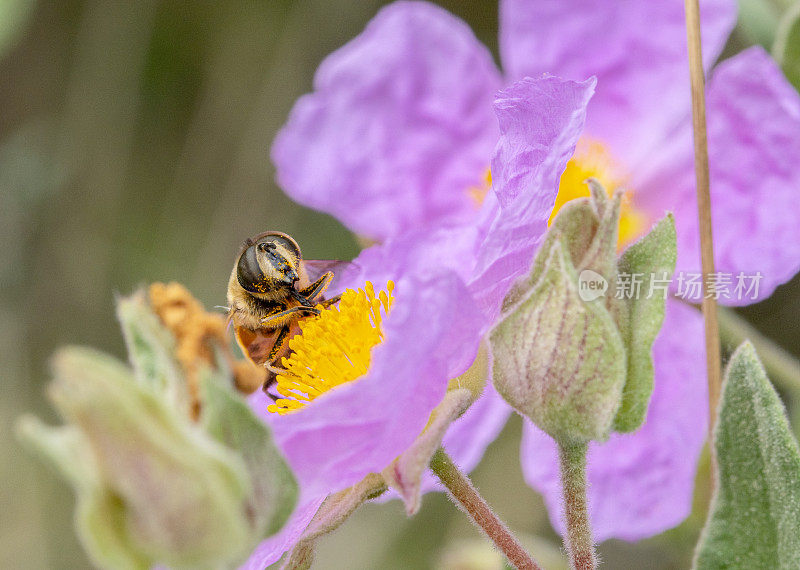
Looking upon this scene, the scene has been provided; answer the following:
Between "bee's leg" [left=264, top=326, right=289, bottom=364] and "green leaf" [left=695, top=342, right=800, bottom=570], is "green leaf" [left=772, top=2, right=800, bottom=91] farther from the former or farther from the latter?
"bee's leg" [left=264, top=326, right=289, bottom=364]

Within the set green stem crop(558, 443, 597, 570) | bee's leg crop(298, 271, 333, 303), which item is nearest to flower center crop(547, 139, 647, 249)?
bee's leg crop(298, 271, 333, 303)

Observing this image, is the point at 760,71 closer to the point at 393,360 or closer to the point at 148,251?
the point at 393,360

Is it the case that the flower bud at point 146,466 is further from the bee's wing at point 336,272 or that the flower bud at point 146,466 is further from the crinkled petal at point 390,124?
the crinkled petal at point 390,124

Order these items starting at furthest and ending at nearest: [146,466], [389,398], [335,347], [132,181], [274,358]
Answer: [132,181]
[274,358]
[335,347]
[389,398]
[146,466]

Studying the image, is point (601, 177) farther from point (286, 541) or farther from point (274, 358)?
point (286, 541)

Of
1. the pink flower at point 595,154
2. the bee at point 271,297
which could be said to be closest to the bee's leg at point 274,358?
the bee at point 271,297

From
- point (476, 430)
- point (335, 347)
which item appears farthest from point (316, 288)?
point (476, 430)
